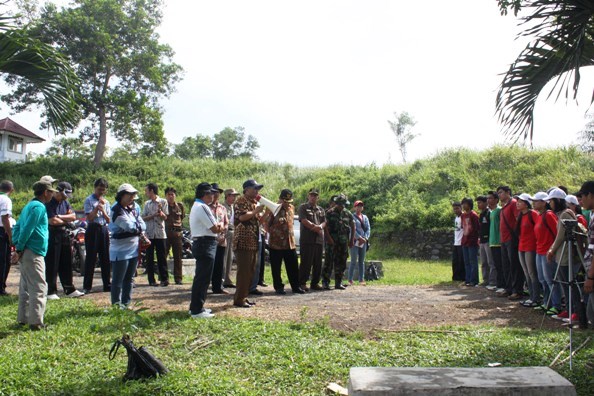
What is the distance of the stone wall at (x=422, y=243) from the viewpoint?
18000mm

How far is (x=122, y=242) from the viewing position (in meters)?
6.86

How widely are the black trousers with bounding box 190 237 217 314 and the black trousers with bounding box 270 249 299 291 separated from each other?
102 inches

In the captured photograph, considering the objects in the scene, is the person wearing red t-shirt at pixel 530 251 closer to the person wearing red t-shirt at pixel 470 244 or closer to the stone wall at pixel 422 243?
the person wearing red t-shirt at pixel 470 244

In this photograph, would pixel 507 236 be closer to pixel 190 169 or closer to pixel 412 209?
pixel 412 209

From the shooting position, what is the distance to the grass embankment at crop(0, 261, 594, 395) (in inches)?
166

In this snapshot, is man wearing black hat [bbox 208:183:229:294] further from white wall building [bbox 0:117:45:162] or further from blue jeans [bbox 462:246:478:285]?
white wall building [bbox 0:117:45:162]

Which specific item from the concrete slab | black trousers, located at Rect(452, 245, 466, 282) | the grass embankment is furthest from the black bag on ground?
black trousers, located at Rect(452, 245, 466, 282)

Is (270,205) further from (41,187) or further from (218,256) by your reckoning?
(41,187)

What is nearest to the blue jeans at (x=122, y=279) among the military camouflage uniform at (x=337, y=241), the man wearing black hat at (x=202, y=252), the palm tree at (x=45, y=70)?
the man wearing black hat at (x=202, y=252)

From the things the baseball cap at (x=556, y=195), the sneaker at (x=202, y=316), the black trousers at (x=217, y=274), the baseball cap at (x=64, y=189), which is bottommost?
the sneaker at (x=202, y=316)

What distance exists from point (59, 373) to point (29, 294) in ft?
5.89

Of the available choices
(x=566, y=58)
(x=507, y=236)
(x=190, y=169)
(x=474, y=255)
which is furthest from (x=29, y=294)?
(x=190, y=169)

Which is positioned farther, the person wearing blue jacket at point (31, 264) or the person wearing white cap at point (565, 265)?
the person wearing white cap at point (565, 265)

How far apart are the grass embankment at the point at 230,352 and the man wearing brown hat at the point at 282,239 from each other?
2.68 metres
